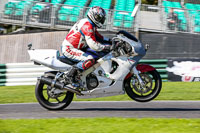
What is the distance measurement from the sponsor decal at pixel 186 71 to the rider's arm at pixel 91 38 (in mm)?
7152

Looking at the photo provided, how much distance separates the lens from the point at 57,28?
56.1 feet

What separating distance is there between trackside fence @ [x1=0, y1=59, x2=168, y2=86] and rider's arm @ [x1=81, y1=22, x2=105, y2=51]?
22.7 feet

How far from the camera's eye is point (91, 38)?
271 inches

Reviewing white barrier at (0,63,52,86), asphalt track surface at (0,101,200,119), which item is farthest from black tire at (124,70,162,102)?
white barrier at (0,63,52,86)

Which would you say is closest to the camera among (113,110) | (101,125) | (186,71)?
(101,125)

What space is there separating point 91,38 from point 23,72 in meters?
7.48

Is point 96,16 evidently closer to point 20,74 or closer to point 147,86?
point 147,86

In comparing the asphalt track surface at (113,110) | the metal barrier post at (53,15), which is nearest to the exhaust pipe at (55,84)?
the asphalt track surface at (113,110)

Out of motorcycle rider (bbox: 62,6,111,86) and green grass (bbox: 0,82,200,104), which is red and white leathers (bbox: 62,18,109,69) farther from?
green grass (bbox: 0,82,200,104)

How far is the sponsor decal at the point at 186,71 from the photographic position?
1326 centimetres

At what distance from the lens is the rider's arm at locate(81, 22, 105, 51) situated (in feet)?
22.5

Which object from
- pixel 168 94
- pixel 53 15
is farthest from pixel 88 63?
pixel 53 15

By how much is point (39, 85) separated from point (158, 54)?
8.96m

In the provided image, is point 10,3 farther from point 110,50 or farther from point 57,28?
point 110,50
